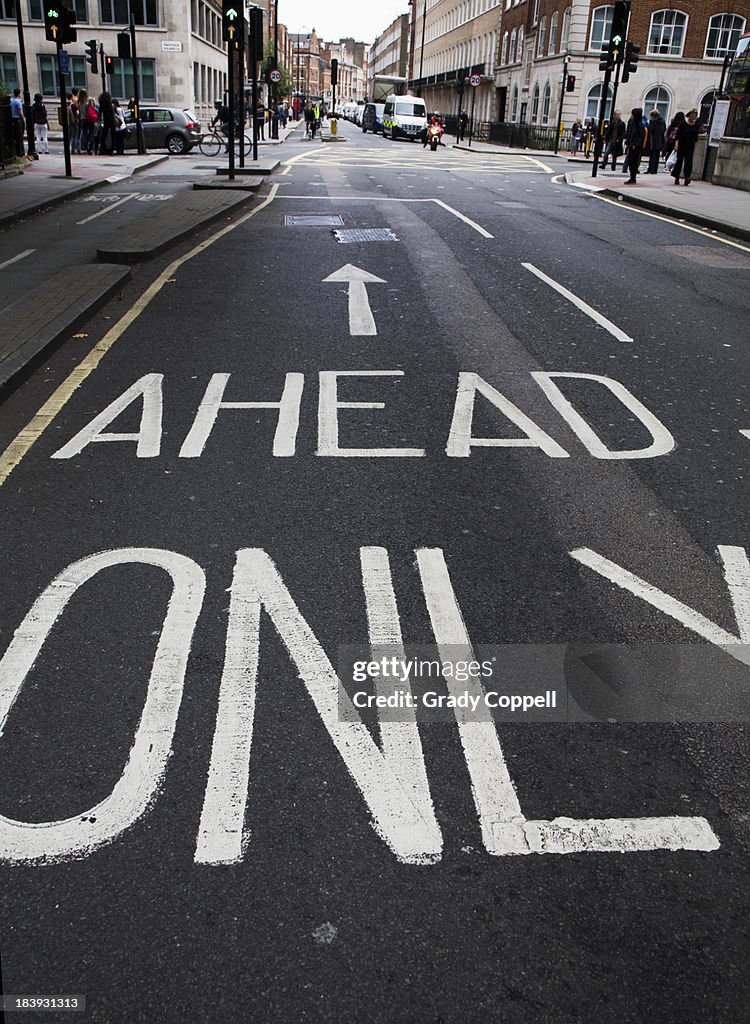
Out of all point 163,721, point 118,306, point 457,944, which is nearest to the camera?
point 457,944

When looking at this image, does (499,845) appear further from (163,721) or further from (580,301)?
(580,301)

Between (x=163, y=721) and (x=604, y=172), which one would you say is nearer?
(x=163, y=721)

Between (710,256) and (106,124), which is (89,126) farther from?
(710,256)

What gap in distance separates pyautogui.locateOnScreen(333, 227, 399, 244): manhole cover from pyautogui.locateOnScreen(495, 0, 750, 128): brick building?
4590cm

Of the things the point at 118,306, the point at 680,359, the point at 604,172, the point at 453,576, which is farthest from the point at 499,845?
the point at 604,172

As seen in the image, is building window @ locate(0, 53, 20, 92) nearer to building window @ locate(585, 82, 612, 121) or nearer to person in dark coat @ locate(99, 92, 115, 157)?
person in dark coat @ locate(99, 92, 115, 157)

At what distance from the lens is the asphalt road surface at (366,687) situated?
2311 millimetres

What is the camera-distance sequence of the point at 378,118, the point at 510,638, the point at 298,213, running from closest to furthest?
Answer: the point at 510,638
the point at 298,213
the point at 378,118

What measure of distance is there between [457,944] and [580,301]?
889 cm

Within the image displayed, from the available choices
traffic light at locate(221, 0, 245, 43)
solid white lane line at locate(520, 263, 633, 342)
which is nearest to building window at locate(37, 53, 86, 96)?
traffic light at locate(221, 0, 245, 43)

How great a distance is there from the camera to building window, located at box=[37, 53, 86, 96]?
4881cm

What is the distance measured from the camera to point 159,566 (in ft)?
13.8

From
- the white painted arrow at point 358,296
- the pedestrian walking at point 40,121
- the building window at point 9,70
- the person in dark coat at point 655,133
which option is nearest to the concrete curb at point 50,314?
the white painted arrow at point 358,296

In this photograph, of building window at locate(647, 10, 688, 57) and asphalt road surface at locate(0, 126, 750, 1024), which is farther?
building window at locate(647, 10, 688, 57)
